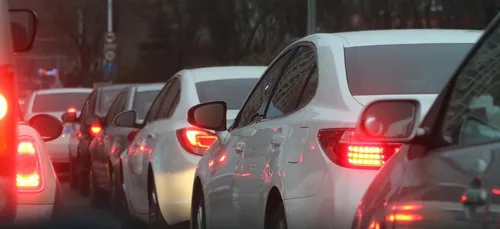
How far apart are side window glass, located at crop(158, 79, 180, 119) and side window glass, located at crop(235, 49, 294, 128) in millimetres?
2051

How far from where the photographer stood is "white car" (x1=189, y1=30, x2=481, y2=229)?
16.4 feet

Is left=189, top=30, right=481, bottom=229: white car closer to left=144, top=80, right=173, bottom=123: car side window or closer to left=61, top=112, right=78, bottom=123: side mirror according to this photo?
left=144, top=80, right=173, bottom=123: car side window

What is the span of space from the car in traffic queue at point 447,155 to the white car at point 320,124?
2.54ft

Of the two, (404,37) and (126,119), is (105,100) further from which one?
(404,37)

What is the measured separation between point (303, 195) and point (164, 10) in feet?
123

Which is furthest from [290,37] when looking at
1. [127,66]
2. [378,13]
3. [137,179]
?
[137,179]

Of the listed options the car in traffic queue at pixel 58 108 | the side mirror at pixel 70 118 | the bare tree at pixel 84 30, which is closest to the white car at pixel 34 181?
the side mirror at pixel 70 118

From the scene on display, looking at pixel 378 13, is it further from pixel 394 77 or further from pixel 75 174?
pixel 394 77

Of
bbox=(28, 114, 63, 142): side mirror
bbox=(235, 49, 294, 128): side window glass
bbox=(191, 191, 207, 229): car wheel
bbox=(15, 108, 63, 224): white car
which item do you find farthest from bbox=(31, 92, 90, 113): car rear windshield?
bbox=(235, 49, 294, 128): side window glass

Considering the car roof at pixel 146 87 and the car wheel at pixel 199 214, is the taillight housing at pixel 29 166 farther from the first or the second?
the car roof at pixel 146 87

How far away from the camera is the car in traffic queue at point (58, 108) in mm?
18969

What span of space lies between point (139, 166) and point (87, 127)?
6219 millimetres

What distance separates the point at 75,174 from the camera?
55.6 feet

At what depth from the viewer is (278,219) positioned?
5598 millimetres
